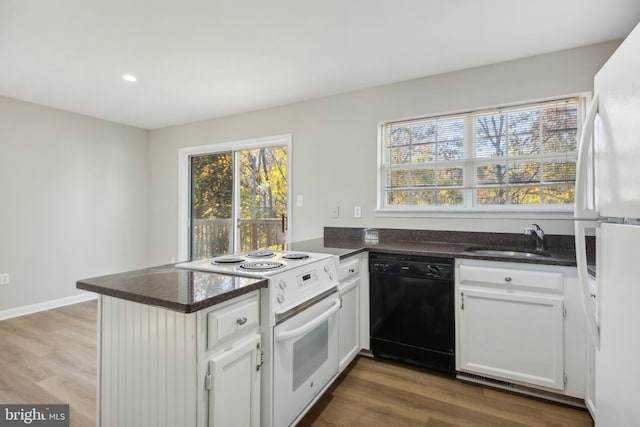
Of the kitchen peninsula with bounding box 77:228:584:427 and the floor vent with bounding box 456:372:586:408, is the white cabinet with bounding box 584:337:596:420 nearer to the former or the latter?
the floor vent with bounding box 456:372:586:408

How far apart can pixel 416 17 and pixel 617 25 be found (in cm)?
131

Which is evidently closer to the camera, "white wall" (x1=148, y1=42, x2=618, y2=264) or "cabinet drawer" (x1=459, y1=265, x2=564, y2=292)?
"cabinet drawer" (x1=459, y1=265, x2=564, y2=292)

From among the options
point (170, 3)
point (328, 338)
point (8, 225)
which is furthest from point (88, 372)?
point (170, 3)

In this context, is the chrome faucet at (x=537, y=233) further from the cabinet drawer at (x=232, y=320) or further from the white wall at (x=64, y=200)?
the white wall at (x=64, y=200)

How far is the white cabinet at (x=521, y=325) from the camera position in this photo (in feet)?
6.05

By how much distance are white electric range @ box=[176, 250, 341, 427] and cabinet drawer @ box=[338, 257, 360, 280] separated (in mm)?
154

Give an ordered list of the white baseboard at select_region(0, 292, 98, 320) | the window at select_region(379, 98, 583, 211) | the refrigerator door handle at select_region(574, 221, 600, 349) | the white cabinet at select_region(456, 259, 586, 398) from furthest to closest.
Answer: the white baseboard at select_region(0, 292, 98, 320)
the window at select_region(379, 98, 583, 211)
the white cabinet at select_region(456, 259, 586, 398)
the refrigerator door handle at select_region(574, 221, 600, 349)

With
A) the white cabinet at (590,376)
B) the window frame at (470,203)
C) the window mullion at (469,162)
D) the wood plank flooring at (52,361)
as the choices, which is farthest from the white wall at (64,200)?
the white cabinet at (590,376)

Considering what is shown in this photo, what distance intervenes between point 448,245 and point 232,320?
1919 mm

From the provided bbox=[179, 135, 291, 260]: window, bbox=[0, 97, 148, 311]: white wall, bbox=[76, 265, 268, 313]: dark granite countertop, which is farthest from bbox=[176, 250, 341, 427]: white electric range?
bbox=[0, 97, 148, 311]: white wall

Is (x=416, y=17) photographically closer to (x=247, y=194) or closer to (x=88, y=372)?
(x=247, y=194)

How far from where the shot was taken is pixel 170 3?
1.83 meters

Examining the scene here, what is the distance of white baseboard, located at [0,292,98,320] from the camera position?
3330 millimetres

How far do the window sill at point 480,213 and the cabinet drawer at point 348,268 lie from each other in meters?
0.71
